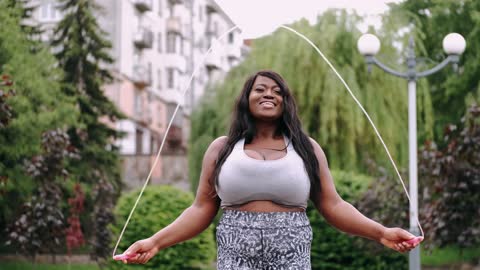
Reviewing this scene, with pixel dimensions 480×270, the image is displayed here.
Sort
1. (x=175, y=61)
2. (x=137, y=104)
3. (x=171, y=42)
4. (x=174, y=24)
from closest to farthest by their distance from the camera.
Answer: (x=137, y=104) → (x=174, y=24) → (x=171, y=42) → (x=175, y=61)

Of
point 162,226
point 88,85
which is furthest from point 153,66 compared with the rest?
point 162,226

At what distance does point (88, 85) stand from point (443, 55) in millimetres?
9190

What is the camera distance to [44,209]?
59.9ft

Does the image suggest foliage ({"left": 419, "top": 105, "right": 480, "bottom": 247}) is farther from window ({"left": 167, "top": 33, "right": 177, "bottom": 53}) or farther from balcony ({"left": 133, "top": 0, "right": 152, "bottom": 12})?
window ({"left": 167, "top": 33, "right": 177, "bottom": 53})

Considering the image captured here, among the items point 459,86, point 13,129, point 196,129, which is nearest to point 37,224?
point 13,129

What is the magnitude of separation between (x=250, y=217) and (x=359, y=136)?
54.3ft

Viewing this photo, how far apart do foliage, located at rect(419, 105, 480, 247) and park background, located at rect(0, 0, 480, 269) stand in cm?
2

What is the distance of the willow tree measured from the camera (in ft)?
66.2

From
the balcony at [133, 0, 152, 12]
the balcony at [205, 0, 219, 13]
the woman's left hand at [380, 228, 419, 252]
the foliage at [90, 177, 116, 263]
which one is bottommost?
the foliage at [90, 177, 116, 263]

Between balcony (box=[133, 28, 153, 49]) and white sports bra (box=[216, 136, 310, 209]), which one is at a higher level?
balcony (box=[133, 28, 153, 49])

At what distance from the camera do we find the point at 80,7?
23.9 meters

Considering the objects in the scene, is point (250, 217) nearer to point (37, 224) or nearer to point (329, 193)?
point (329, 193)

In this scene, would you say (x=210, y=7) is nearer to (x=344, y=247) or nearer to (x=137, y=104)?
(x=137, y=104)

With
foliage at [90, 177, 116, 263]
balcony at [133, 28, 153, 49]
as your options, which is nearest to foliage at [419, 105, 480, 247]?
foliage at [90, 177, 116, 263]
